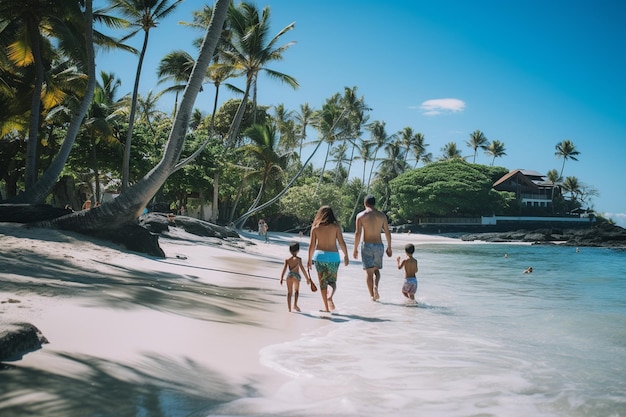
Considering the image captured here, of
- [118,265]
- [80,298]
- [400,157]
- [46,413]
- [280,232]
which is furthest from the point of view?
[400,157]

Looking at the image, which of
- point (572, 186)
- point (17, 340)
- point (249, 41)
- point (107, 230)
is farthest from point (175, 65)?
point (572, 186)

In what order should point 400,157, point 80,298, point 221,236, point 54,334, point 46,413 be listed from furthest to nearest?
point 400,157
point 221,236
point 80,298
point 54,334
point 46,413

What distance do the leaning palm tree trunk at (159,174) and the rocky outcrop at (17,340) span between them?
7.38 metres

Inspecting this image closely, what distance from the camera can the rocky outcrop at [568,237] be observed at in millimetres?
42938

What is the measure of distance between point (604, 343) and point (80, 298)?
629 centimetres

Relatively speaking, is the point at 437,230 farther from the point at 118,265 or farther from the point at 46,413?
Result: the point at 46,413

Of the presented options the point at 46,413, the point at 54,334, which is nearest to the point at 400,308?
the point at 54,334

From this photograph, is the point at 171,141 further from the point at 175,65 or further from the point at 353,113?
the point at 353,113

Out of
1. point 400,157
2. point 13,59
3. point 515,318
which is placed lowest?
point 515,318

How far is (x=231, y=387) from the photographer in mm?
3396

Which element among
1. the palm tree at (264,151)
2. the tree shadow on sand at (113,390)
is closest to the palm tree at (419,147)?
the palm tree at (264,151)

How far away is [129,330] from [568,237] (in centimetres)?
5046

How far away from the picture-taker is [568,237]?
153 ft

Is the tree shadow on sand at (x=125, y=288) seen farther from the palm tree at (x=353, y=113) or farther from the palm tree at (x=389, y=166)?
the palm tree at (x=389, y=166)
